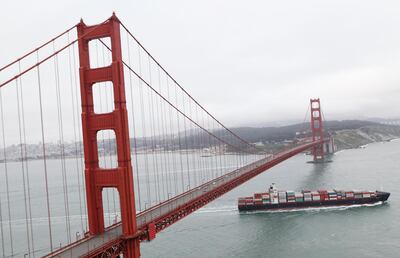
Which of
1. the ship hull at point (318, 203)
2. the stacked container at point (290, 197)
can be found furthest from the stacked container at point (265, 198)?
the stacked container at point (290, 197)

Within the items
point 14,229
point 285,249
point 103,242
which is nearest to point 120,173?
point 103,242

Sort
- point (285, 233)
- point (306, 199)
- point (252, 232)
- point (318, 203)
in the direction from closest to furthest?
point (285, 233) → point (252, 232) → point (318, 203) → point (306, 199)

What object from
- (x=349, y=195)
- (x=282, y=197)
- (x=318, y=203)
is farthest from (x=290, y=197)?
(x=349, y=195)

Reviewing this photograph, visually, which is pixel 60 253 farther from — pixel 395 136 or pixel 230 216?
pixel 395 136

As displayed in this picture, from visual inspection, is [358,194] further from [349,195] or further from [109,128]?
[109,128]

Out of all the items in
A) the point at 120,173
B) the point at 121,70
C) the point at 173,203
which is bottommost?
the point at 173,203

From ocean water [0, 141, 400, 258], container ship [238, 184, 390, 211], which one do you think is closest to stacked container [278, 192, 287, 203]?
container ship [238, 184, 390, 211]

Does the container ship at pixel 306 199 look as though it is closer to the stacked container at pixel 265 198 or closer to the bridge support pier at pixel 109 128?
the stacked container at pixel 265 198
